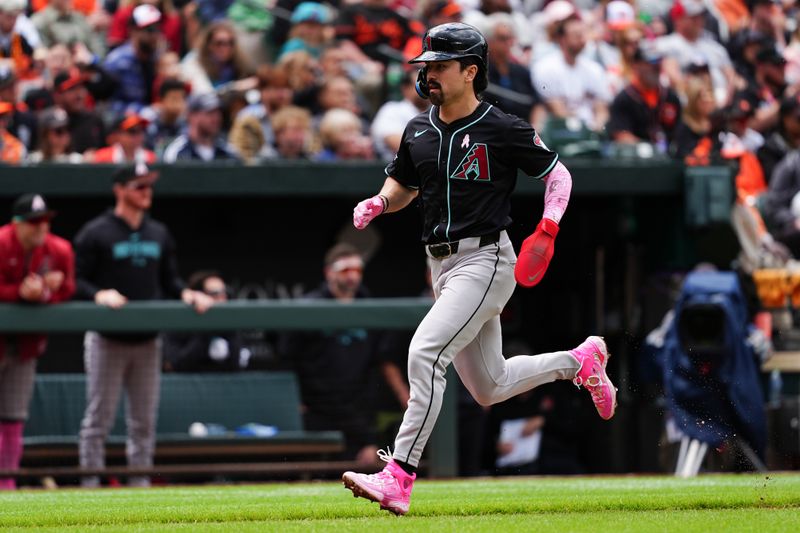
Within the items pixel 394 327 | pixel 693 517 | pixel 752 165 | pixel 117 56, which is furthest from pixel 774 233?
pixel 693 517

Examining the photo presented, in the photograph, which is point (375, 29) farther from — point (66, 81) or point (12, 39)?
point (12, 39)

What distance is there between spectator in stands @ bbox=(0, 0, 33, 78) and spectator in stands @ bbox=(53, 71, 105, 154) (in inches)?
39.3

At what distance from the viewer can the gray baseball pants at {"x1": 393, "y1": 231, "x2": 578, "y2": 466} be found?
5590 millimetres

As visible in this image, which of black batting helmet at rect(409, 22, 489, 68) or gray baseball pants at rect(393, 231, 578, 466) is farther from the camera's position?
black batting helmet at rect(409, 22, 489, 68)

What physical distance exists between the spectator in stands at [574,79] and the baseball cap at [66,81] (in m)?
3.87

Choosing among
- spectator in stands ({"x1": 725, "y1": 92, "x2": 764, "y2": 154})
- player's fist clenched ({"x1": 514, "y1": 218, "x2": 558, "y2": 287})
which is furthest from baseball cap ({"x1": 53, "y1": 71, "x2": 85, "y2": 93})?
player's fist clenched ({"x1": 514, "y1": 218, "x2": 558, "y2": 287})

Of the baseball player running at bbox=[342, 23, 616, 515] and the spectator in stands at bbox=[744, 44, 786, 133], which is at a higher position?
the spectator in stands at bbox=[744, 44, 786, 133]

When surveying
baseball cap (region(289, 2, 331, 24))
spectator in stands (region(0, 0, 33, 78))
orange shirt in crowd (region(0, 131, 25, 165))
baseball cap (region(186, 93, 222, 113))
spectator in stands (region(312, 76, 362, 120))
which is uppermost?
baseball cap (region(289, 2, 331, 24))

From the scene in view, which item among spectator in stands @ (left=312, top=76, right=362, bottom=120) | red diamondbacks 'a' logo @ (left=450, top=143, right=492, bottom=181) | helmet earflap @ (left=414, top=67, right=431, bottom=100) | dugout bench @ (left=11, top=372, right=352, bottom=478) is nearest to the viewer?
red diamondbacks 'a' logo @ (left=450, top=143, right=492, bottom=181)

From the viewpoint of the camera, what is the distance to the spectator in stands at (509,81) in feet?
39.4

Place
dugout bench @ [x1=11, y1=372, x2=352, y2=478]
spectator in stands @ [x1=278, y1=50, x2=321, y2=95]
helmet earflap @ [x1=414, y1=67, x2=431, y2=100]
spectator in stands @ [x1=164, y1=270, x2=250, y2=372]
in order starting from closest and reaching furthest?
helmet earflap @ [x1=414, y1=67, x2=431, y2=100] < dugout bench @ [x1=11, y1=372, x2=352, y2=478] < spectator in stands @ [x1=164, y1=270, x2=250, y2=372] < spectator in stands @ [x1=278, y1=50, x2=321, y2=95]

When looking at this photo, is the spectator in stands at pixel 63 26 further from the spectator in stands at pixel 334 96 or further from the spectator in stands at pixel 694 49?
the spectator in stands at pixel 694 49

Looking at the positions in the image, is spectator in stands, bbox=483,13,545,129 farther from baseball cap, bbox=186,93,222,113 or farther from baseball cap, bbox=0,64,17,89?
baseball cap, bbox=0,64,17,89

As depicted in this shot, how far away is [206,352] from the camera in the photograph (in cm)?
969
